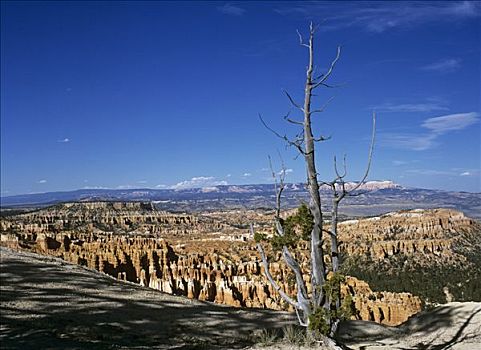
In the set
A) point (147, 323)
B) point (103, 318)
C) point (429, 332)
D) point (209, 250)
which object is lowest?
point (209, 250)

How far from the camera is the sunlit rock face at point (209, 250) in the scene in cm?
3984

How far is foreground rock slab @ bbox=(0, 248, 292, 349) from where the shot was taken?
1191 cm

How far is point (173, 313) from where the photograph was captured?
17.6 m

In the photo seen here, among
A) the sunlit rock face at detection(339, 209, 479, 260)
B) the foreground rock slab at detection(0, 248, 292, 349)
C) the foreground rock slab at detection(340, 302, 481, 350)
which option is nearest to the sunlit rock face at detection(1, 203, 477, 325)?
the sunlit rock face at detection(339, 209, 479, 260)

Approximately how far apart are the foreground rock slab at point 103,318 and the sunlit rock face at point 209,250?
303 cm

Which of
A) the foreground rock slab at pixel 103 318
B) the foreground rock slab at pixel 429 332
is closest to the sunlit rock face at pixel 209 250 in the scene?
the foreground rock slab at pixel 429 332

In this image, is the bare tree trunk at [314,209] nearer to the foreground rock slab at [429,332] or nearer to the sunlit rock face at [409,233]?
the foreground rock slab at [429,332]

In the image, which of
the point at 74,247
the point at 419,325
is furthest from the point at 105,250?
the point at 419,325

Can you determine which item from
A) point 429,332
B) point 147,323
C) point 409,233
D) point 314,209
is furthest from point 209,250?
point 314,209

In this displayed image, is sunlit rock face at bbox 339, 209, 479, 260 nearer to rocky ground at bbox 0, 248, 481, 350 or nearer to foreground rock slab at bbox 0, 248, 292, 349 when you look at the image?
foreground rock slab at bbox 0, 248, 292, 349

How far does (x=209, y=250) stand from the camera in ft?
237

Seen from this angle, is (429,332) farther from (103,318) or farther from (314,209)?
(103,318)

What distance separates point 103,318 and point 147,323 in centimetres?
145

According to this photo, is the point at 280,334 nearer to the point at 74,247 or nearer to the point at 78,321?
the point at 78,321
